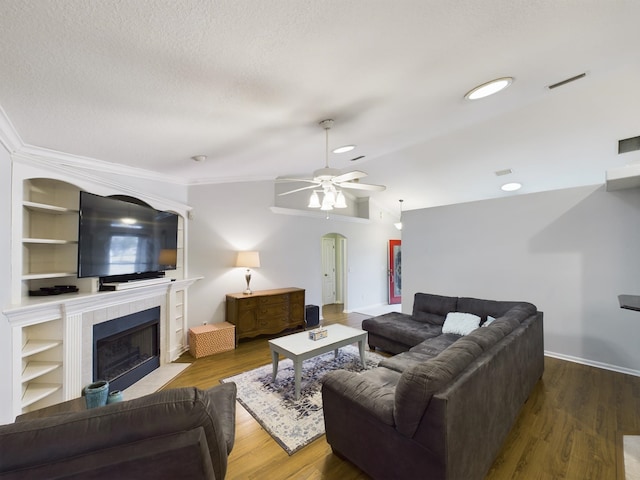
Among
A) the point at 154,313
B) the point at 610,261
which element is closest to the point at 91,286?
the point at 154,313

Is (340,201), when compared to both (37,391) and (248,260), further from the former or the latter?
(37,391)

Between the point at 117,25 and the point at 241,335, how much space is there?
161 inches

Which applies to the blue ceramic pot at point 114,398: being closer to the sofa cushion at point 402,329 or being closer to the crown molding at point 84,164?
the crown molding at point 84,164

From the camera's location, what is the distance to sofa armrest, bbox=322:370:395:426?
5.47ft

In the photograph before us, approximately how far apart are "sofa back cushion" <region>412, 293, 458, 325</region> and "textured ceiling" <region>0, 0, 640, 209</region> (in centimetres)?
239

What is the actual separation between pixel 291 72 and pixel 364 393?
87.2 inches

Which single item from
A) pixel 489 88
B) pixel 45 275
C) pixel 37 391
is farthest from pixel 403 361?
pixel 45 275

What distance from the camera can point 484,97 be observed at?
2.54m

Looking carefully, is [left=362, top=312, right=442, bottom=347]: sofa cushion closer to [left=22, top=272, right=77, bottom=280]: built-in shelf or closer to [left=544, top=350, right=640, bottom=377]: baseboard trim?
[left=544, top=350, right=640, bottom=377]: baseboard trim

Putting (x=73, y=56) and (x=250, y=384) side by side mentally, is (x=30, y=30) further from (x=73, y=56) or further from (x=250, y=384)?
(x=250, y=384)

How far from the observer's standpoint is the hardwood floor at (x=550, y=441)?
6.11 ft

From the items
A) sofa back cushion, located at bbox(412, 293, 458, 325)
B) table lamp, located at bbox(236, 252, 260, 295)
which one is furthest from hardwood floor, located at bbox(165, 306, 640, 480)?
table lamp, located at bbox(236, 252, 260, 295)

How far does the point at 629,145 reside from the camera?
3.71m

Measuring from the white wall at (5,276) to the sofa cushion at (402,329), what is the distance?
3663 mm
